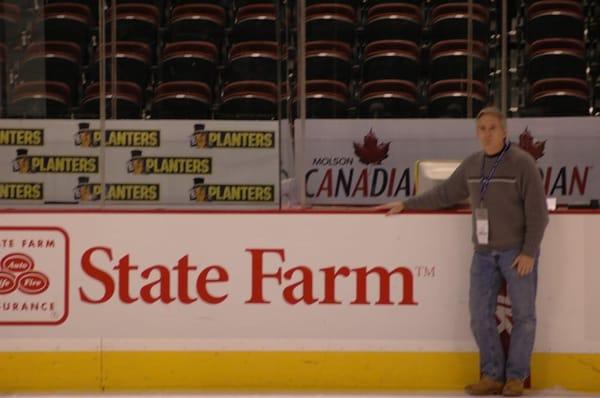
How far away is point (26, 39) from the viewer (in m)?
6.12

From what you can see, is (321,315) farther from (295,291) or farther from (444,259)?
(444,259)

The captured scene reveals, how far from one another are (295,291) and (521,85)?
8.47 ft

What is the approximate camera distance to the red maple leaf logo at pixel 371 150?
21.6 ft

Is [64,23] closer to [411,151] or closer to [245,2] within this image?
[245,2]

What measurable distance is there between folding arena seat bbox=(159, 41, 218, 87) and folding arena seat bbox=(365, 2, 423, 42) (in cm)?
116

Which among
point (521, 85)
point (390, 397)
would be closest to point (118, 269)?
point (390, 397)

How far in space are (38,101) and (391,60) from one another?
10.3 feet

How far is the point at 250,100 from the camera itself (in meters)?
6.74

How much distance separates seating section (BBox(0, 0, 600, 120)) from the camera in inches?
240

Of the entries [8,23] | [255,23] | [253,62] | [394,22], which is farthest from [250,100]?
[394,22]

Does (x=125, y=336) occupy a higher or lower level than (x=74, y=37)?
lower

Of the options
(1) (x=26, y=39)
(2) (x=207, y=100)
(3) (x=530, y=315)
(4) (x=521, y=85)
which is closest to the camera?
(3) (x=530, y=315)

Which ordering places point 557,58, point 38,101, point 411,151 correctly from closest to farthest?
1. point 38,101
2. point 411,151
3. point 557,58

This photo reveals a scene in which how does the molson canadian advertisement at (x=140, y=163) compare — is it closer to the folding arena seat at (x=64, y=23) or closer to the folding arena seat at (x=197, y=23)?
the folding arena seat at (x=64, y=23)
